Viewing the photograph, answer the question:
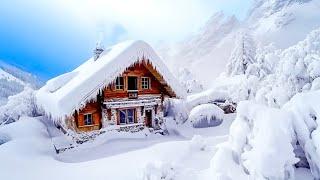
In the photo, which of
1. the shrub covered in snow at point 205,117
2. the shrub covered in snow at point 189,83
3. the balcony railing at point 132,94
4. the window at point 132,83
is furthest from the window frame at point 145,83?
the shrub covered in snow at point 189,83

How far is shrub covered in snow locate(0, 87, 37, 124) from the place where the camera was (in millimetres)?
24734

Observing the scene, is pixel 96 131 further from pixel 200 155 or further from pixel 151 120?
pixel 200 155

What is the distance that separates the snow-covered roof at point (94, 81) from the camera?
16.9 meters

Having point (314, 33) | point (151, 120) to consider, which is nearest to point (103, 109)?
point (151, 120)

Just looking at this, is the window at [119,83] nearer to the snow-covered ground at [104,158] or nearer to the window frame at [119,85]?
the window frame at [119,85]

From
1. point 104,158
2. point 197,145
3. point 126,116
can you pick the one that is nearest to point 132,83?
point 126,116

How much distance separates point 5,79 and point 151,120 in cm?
3914

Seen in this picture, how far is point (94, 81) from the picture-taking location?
58.3ft

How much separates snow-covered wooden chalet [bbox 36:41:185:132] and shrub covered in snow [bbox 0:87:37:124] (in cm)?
359

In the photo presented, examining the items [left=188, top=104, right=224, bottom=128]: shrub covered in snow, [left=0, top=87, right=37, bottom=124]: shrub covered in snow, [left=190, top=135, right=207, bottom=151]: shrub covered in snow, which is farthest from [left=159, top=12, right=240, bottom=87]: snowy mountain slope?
[left=190, top=135, right=207, bottom=151]: shrub covered in snow

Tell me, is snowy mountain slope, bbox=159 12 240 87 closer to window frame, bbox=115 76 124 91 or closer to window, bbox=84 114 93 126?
window frame, bbox=115 76 124 91

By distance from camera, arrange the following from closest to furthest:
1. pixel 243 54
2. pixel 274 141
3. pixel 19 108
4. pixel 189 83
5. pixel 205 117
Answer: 1. pixel 274 141
2. pixel 205 117
3. pixel 19 108
4. pixel 243 54
5. pixel 189 83

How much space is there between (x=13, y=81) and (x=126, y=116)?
39.2 metres

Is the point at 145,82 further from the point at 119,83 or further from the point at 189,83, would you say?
the point at 189,83
